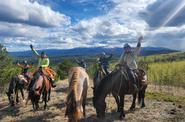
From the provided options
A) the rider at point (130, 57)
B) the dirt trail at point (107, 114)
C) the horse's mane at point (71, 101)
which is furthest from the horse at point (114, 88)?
the horse's mane at point (71, 101)

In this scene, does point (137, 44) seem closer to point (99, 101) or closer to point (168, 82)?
point (99, 101)

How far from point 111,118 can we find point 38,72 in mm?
4567

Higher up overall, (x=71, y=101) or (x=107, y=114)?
(x=71, y=101)

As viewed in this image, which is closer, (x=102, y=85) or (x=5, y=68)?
(x=102, y=85)

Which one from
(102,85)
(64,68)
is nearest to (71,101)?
(102,85)

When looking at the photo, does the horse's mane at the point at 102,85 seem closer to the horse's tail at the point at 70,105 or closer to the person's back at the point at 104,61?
the horse's tail at the point at 70,105

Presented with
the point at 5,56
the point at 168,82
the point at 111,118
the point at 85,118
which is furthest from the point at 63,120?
the point at 5,56

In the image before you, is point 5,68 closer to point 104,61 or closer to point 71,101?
point 104,61

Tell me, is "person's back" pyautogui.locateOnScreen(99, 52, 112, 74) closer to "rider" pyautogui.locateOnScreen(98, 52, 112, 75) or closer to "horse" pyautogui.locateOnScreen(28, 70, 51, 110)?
"rider" pyautogui.locateOnScreen(98, 52, 112, 75)

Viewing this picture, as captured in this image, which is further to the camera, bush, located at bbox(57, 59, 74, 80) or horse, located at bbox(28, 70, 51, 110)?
bush, located at bbox(57, 59, 74, 80)

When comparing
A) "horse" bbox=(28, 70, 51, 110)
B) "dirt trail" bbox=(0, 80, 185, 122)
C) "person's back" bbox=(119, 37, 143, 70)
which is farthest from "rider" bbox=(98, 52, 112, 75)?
"horse" bbox=(28, 70, 51, 110)

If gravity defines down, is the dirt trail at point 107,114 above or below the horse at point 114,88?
below

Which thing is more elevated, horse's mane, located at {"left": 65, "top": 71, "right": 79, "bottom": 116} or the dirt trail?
horse's mane, located at {"left": 65, "top": 71, "right": 79, "bottom": 116}

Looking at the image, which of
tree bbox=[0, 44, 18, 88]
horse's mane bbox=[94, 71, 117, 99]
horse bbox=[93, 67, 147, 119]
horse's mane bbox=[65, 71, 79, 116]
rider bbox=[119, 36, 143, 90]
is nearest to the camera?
horse's mane bbox=[65, 71, 79, 116]
